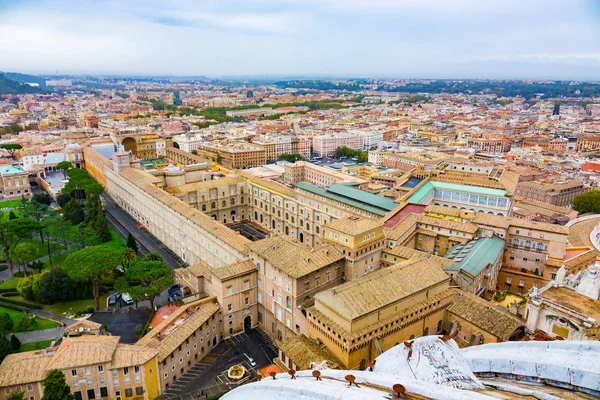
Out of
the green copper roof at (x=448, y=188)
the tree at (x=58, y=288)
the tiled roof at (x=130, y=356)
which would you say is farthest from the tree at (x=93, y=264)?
the green copper roof at (x=448, y=188)

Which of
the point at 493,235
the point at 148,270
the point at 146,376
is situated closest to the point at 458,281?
the point at 493,235

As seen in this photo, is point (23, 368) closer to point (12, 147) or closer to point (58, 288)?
point (58, 288)

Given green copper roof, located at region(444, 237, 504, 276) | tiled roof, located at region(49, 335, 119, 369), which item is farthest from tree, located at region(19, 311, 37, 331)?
green copper roof, located at region(444, 237, 504, 276)

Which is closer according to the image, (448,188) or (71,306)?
(71,306)

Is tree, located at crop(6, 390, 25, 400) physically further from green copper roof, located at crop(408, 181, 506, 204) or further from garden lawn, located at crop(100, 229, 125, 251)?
green copper roof, located at crop(408, 181, 506, 204)

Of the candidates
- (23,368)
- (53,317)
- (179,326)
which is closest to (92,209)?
(53,317)

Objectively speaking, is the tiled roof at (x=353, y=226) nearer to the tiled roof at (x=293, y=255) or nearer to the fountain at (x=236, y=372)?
the tiled roof at (x=293, y=255)
